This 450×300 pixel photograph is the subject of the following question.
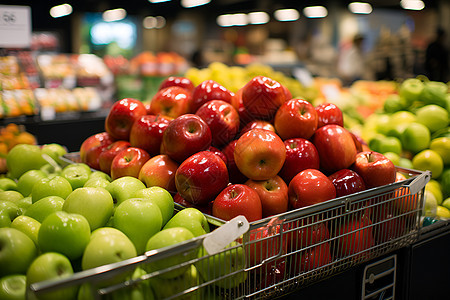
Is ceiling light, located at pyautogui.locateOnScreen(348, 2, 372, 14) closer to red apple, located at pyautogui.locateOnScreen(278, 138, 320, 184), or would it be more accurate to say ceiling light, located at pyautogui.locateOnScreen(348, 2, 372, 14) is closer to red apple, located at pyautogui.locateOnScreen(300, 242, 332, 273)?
red apple, located at pyautogui.locateOnScreen(278, 138, 320, 184)

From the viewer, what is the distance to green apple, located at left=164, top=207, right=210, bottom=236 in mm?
1160

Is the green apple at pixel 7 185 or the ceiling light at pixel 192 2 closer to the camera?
the green apple at pixel 7 185

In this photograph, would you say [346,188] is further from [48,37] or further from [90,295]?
[48,37]

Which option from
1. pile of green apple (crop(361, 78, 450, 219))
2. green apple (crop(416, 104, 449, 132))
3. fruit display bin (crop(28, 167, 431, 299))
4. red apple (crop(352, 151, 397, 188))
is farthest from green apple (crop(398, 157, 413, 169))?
red apple (crop(352, 151, 397, 188))

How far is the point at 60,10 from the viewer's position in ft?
41.9

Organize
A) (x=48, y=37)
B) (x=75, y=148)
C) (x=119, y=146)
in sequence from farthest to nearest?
(x=48, y=37) → (x=75, y=148) → (x=119, y=146)

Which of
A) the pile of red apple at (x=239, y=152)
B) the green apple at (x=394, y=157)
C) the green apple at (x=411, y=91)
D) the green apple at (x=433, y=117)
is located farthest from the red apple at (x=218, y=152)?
the green apple at (x=411, y=91)

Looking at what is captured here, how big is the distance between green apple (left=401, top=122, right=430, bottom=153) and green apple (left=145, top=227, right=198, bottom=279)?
1.60 meters

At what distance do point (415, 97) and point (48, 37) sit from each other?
40.4ft

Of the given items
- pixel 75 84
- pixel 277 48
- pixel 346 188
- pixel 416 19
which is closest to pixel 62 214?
pixel 346 188

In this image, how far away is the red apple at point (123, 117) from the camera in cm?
171

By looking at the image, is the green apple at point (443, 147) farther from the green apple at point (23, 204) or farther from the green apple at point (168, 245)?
the green apple at point (23, 204)

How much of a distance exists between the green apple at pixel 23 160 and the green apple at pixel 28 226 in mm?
755

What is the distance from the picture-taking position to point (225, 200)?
1.26 metres
